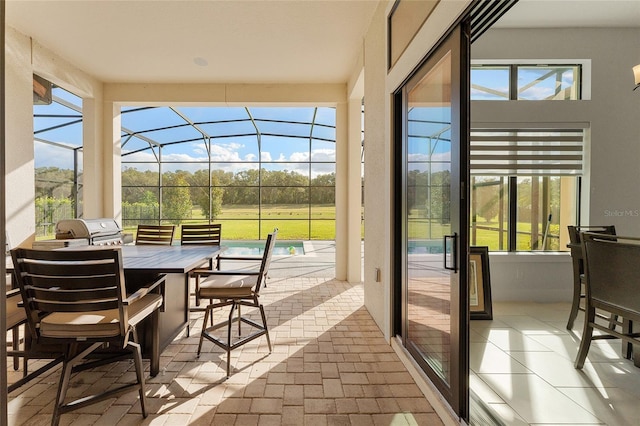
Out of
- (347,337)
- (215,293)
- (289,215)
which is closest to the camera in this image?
(215,293)

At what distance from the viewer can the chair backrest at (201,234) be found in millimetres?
3854

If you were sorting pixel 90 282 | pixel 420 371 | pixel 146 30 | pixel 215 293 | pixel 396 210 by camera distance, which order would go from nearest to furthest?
pixel 90 282 < pixel 420 371 < pixel 215 293 < pixel 396 210 < pixel 146 30

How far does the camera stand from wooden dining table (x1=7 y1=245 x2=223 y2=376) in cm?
217

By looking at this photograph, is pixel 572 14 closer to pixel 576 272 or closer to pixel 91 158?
pixel 576 272

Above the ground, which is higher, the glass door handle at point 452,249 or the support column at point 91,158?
the support column at point 91,158

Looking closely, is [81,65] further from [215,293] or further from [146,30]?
[215,293]

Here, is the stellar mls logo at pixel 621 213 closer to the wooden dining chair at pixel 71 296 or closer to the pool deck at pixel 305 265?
the pool deck at pixel 305 265

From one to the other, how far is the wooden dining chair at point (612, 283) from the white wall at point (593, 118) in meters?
1.56

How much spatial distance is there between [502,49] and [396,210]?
2.86 meters

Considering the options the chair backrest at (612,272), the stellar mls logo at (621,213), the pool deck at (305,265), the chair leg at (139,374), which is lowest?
the pool deck at (305,265)

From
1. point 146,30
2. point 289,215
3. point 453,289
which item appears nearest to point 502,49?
point 453,289

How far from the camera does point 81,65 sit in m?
4.45

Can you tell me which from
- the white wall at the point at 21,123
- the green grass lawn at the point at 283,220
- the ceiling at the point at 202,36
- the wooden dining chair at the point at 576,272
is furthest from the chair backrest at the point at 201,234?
the green grass lawn at the point at 283,220

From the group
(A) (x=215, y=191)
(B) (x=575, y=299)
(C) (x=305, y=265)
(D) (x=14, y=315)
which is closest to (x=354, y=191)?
(C) (x=305, y=265)
